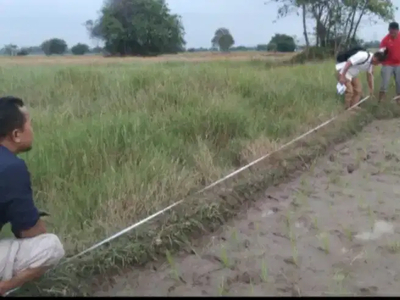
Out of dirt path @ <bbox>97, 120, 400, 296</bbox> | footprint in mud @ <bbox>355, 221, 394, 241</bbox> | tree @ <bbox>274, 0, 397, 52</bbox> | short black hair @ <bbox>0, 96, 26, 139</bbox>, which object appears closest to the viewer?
short black hair @ <bbox>0, 96, 26, 139</bbox>

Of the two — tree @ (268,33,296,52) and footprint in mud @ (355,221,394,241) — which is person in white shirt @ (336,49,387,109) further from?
tree @ (268,33,296,52)

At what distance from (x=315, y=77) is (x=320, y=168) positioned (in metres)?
5.78

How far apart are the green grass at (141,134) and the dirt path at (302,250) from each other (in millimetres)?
343

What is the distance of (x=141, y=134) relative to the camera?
18.5 ft

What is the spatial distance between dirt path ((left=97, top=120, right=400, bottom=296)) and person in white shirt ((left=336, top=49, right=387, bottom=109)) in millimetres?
3656

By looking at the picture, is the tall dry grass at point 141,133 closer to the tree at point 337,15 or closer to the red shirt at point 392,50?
the red shirt at point 392,50

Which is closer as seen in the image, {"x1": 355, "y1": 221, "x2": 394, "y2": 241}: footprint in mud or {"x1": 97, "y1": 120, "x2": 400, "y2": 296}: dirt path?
{"x1": 97, "y1": 120, "x2": 400, "y2": 296}: dirt path

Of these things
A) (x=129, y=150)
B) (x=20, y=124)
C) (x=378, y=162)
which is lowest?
(x=378, y=162)

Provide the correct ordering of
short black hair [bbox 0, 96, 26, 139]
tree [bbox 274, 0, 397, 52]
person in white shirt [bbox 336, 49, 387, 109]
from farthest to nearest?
tree [bbox 274, 0, 397, 52] → person in white shirt [bbox 336, 49, 387, 109] → short black hair [bbox 0, 96, 26, 139]

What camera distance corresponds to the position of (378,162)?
6.32 meters

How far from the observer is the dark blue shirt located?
2.62 m

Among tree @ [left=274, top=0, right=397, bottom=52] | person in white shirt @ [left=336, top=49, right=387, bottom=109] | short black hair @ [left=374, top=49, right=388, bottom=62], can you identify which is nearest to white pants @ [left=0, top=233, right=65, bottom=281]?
person in white shirt @ [left=336, top=49, right=387, bottom=109]

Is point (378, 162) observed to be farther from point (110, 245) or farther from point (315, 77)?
point (315, 77)

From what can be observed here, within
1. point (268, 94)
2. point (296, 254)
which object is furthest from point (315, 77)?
point (296, 254)
